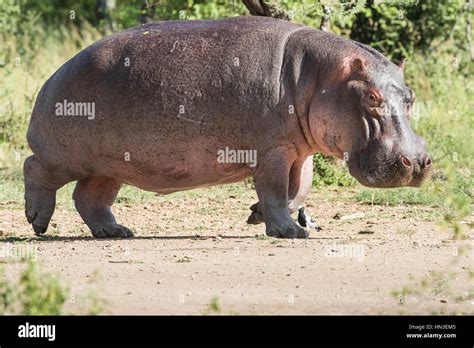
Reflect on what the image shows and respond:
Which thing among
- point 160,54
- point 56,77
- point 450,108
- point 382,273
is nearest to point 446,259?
point 382,273

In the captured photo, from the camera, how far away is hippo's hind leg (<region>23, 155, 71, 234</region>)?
9.91 meters

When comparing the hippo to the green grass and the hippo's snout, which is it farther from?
the green grass

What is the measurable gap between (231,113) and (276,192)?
69 cm

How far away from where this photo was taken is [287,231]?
30.4 feet

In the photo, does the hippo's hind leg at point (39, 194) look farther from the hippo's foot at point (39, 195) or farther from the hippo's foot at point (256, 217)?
the hippo's foot at point (256, 217)

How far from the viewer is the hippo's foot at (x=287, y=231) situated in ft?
30.4

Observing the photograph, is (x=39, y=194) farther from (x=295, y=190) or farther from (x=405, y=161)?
(x=405, y=161)

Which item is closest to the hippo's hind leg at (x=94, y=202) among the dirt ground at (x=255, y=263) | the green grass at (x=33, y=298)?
the dirt ground at (x=255, y=263)

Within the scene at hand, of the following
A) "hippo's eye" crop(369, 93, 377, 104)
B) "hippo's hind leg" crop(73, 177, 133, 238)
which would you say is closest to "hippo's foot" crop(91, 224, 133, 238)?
"hippo's hind leg" crop(73, 177, 133, 238)

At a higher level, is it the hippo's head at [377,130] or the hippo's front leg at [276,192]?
the hippo's head at [377,130]

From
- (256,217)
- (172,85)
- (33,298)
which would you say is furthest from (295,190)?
(33,298)

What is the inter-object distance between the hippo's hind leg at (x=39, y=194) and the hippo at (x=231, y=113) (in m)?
0.02

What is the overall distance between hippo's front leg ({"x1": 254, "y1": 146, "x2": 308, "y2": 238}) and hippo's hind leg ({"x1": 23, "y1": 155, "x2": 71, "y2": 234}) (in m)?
Answer: 1.68

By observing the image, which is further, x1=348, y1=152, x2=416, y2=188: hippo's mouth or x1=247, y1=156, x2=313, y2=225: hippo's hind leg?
x1=247, y1=156, x2=313, y2=225: hippo's hind leg
